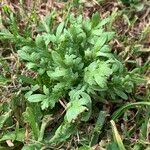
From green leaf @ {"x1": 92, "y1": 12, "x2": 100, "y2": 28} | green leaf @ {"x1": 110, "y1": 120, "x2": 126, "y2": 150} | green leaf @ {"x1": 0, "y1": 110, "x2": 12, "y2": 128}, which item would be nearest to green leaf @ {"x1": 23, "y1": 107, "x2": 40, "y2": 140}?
green leaf @ {"x1": 0, "y1": 110, "x2": 12, "y2": 128}

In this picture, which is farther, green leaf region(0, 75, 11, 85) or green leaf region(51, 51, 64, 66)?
green leaf region(0, 75, 11, 85)

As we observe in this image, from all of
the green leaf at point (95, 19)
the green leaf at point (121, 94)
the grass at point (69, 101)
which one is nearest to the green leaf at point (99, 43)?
the grass at point (69, 101)

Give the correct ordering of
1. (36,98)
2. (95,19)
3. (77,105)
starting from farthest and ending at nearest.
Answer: (95,19) < (36,98) < (77,105)

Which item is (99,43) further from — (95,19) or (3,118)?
(3,118)

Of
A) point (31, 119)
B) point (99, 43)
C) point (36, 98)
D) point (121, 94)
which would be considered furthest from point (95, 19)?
point (31, 119)

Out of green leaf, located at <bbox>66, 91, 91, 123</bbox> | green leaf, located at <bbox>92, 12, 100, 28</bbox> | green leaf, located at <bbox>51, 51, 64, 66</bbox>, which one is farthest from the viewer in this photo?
green leaf, located at <bbox>92, 12, 100, 28</bbox>

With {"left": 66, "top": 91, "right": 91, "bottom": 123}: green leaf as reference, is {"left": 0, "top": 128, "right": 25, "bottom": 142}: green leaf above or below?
below

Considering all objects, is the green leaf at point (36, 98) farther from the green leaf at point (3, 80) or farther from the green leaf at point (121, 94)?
the green leaf at point (121, 94)

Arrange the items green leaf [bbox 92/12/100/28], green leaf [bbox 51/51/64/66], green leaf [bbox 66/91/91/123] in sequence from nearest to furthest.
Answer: green leaf [bbox 66/91/91/123], green leaf [bbox 51/51/64/66], green leaf [bbox 92/12/100/28]

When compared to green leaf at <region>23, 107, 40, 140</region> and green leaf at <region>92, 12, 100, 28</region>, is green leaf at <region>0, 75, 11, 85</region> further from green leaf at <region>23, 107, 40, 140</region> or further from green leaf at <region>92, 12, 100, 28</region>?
green leaf at <region>92, 12, 100, 28</region>

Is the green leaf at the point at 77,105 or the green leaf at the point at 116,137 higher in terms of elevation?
the green leaf at the point at 77,105

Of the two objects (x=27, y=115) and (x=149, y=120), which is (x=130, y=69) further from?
(x=27, y=115)

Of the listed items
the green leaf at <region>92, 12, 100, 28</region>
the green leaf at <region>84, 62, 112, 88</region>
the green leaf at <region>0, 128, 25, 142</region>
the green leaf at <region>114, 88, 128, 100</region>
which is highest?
the green leaf at <region>92, 12, 100, 28</region>

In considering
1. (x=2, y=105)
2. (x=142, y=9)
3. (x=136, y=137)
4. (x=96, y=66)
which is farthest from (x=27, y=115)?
(x=142, y=9)
